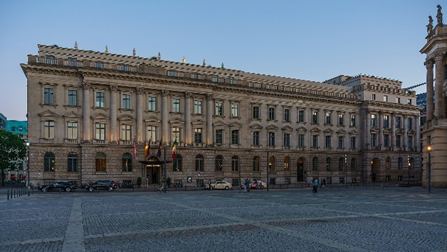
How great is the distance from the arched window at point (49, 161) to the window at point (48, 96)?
291 inches

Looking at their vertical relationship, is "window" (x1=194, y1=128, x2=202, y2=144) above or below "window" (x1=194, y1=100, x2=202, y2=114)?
below

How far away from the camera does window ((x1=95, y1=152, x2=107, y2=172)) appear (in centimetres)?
6027

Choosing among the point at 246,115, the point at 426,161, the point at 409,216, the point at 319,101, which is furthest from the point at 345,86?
the point at 409,216

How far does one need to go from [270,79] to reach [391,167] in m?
34.3

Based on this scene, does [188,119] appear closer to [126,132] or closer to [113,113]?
[126,132]

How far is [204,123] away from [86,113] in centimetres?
1932

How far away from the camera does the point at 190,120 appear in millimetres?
67750

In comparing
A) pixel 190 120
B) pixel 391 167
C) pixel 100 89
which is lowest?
pixel 391 167

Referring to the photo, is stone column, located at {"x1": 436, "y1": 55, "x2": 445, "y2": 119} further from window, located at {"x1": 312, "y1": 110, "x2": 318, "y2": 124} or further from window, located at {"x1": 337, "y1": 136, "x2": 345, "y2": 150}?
window, located at {"x1": 337, "y1": 136, "x2": 345, "y2": 150}

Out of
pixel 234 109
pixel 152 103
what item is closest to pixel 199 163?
pixel 234 109

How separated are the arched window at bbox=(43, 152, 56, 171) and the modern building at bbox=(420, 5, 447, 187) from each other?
50.4 m

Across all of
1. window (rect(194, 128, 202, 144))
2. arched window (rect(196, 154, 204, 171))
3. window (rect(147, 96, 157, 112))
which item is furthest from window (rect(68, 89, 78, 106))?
arched window (rect(196, 154, 204, 171))

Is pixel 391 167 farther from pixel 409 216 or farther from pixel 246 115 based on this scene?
pixel 409 216

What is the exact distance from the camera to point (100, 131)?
61.4 m
